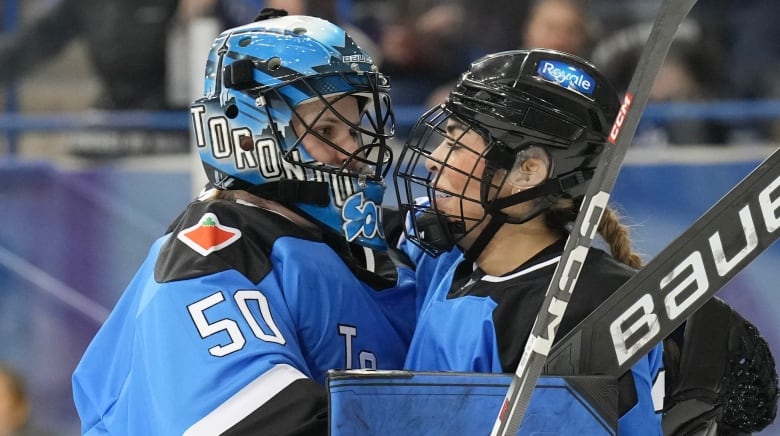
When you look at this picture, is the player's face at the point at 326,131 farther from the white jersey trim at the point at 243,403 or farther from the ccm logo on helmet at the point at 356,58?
the white jersey trim at the point at 243,403

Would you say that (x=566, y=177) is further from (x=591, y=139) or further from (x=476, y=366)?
(x=476, y=366)

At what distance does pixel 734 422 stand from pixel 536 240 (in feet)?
1.52

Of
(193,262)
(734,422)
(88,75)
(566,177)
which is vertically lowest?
(88,75)

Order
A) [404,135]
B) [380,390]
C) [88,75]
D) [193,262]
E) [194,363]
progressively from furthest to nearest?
[88,75] → [404,135] → [193,262] → [194,363] → [380,390]

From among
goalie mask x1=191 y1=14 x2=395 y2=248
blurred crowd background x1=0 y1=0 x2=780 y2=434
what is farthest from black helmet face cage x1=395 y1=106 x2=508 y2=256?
blurred crowd background x1=0 y1=0 x2=780 y2=434

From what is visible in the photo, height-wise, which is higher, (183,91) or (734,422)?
(734,422)

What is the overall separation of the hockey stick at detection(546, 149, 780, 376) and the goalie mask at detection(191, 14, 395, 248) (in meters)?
0.59

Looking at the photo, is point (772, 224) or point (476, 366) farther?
point (476, 366)

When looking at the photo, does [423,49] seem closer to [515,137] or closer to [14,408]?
[14,408]

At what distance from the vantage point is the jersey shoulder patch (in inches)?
75.1

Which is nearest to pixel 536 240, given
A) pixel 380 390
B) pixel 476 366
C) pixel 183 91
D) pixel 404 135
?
pixel 476 366

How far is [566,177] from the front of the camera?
1979mm

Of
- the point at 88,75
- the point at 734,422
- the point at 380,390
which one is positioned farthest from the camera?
the point at 88,75

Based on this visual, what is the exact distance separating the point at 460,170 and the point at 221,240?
1.35 ft
